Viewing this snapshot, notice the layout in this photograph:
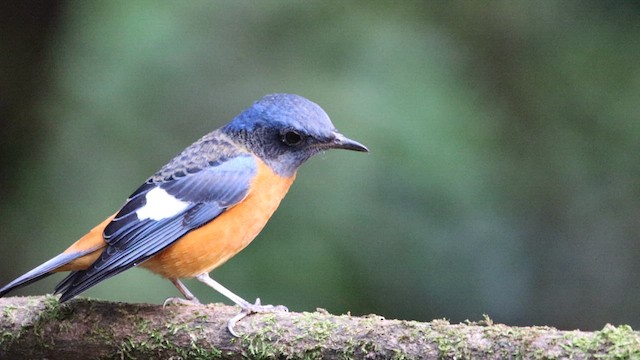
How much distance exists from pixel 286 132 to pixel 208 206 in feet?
1.70

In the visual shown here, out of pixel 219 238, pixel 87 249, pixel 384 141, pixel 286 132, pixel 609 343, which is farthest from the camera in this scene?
pixel 384 141

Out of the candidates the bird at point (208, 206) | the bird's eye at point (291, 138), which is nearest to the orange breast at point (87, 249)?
the bird at point (208, 206)

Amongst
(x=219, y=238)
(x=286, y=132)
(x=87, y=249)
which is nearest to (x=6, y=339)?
(x=87, y=249)

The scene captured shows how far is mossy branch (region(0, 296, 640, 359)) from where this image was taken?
125 inches

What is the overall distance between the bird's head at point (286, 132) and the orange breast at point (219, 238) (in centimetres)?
13

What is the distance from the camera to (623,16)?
6094mm

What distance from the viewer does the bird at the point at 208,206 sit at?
387 cm

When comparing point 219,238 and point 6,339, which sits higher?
point 219,238

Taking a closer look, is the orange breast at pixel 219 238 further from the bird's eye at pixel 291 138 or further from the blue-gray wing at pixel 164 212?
the bird's eye at pixel 291 138

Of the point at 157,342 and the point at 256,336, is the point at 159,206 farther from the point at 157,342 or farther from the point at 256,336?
the point at 256,336

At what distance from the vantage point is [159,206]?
4.09 metres

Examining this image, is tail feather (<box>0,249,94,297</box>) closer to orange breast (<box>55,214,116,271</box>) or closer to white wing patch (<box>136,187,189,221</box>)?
orange breast (<box>55,214,116,271</box>)

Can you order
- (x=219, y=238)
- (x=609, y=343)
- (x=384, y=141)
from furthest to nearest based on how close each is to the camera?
(x=384, y=141)
(x=219, y=238)
(x=609, y=343)

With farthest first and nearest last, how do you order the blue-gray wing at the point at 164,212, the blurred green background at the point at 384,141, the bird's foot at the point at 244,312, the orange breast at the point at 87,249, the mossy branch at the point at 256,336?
the blurred green background at the point at 384,141, the orange breast at the point at 87,249, the blue-gray wing at the point at 164,212, the bird's foot at the point at 244,312, the mossy branch at the point at 256,336
